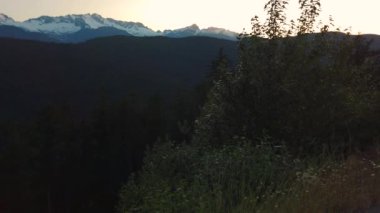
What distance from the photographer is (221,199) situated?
6473 millimetres

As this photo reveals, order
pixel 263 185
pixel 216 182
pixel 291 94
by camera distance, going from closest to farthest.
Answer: pixel 263 185
pixel 216 182
pixel 291 94

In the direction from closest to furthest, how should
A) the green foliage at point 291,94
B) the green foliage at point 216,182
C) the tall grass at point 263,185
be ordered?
the tall grass at point 263,185 → the green foliage at point 216,182 → the green foliage at point 291,94

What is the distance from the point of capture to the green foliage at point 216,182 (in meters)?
6.63

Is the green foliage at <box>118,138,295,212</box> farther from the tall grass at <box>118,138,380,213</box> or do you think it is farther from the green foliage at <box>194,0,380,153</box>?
the green foliage at <box>194,0,380,153</box>

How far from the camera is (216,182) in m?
7.53

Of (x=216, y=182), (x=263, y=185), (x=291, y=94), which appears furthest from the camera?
(x=291, y=94)

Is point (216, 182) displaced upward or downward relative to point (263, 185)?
downward

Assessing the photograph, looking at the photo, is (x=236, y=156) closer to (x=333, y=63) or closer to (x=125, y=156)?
(x=333, y=63)

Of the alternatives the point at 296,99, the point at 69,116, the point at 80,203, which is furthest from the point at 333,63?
the point at 69,116

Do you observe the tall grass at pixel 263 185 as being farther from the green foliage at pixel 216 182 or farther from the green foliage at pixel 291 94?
the green foliage at pixel 291 94

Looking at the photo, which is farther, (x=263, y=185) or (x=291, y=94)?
(x=291, y=94)

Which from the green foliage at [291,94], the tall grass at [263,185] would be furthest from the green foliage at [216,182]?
the green foliage at [291,94]

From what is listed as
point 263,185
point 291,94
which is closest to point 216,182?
point 263,185

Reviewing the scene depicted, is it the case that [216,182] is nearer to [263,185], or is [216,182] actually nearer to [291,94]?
[263,185]
